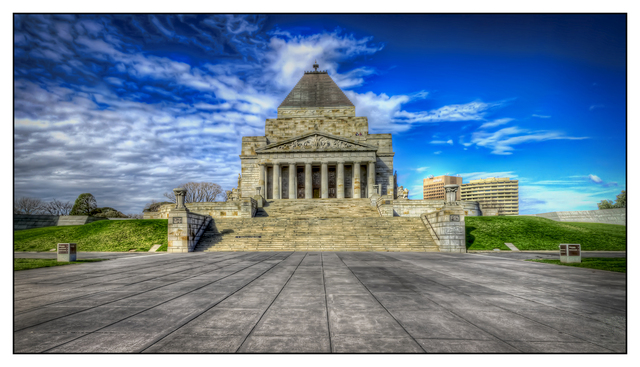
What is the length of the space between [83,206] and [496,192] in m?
→ 138

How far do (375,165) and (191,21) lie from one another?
52066mm

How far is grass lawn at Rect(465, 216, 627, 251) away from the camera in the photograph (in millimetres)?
23203

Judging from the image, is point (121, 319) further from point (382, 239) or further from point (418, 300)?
point (382, 239)

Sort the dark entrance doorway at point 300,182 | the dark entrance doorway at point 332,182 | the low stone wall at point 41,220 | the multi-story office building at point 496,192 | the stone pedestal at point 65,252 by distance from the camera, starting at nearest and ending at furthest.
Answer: the stone pedestal at point 65,252 < the low stone wall at point 41,220 < the dark entrance doorway at point 300,182 < the dark entrance doorway at point 332,182 < the multi-story office building at point 496,192

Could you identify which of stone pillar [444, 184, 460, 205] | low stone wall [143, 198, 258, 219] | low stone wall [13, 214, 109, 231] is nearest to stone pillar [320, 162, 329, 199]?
low stone wall [143, 198, 258, 219]

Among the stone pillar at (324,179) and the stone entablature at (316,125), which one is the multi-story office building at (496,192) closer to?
the stone entablature at (316,125)

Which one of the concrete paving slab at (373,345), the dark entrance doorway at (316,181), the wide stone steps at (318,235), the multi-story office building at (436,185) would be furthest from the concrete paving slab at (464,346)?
the multi-story office building at (436,185)

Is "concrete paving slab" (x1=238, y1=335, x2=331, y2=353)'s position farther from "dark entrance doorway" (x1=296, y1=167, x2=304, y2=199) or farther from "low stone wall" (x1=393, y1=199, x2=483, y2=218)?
"dark entrance doorway" (x1=296, y1=167, x2=304, y2=199)

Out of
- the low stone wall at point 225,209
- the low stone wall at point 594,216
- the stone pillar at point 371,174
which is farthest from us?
the stone pillar at point 371,174

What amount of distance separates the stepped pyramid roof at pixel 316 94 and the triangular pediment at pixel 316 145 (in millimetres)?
16421

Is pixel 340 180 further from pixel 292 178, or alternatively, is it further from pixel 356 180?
pixel 292 178

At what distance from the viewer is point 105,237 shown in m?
25.1

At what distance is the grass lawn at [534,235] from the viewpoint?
2320 cm

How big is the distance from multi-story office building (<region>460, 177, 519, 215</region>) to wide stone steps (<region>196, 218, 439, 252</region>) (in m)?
107
